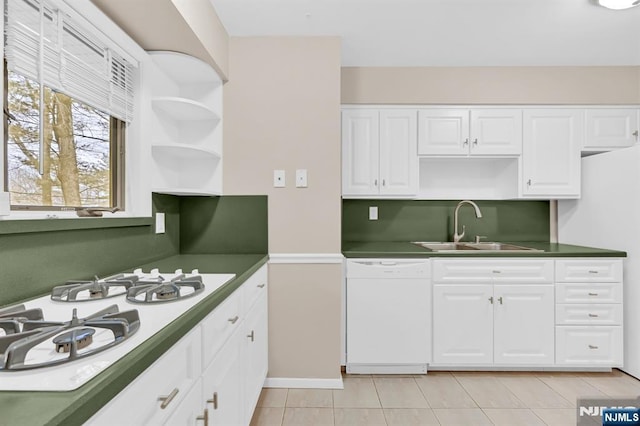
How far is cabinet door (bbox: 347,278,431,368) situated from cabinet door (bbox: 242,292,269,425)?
69 centimetres

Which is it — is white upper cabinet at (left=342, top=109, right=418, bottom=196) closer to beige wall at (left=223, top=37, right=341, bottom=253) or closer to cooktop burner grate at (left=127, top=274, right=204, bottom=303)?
beige wall at (left=223, top=37, right=341, bottom=253)

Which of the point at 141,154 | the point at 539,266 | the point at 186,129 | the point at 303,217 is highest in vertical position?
the point at 186,129

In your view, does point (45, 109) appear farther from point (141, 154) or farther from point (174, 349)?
point (174, 349)

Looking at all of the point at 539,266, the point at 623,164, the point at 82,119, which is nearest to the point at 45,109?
the point at 82,119

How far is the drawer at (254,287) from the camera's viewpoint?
1620 mm

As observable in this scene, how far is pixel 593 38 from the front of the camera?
237 centimetres

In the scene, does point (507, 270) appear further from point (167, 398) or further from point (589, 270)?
point (167, 398)

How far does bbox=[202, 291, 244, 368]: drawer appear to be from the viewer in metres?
1.08

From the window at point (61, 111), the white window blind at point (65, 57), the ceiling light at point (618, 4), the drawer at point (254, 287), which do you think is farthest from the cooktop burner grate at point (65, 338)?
the ceiling light at point (618, 4)

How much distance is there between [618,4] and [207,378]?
116 inches

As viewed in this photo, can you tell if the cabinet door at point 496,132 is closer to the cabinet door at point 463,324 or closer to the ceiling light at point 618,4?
the ceiling light at point 618,4

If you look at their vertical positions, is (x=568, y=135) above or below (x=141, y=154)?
above

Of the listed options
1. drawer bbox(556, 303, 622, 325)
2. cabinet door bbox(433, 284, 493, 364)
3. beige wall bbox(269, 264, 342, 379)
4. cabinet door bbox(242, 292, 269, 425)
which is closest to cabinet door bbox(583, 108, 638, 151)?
drawer bbox(556, 303, 622, 325)

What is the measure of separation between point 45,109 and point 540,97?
10.8ft
